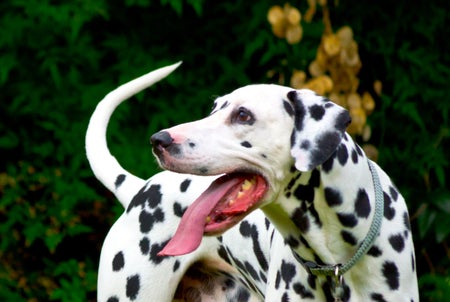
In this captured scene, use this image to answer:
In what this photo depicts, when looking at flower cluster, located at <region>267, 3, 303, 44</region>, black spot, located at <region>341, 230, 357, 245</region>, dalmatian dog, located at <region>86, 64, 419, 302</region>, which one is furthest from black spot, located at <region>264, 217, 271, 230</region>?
flower cluster, located at <region>267, 3, 303, 44</region>

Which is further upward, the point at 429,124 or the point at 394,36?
the point at 394,36

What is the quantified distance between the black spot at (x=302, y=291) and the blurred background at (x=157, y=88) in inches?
103

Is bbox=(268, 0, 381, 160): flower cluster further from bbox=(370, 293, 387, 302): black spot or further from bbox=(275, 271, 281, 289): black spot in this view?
bbox=(370, 293, 387, 302): black spot

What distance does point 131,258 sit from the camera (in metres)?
5.66

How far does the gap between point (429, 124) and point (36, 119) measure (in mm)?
2536

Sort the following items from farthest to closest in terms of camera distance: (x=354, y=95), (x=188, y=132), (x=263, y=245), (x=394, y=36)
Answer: (x=394, y=36) → (x=354, y=95) → (x=263, y=245) → (x=188, y=132)

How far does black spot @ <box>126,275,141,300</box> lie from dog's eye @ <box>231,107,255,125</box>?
1.34 meters

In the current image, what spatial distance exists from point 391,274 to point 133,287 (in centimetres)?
141

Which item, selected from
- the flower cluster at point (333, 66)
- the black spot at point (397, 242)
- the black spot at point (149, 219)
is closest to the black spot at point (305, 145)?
the black spot at point (397, 242)

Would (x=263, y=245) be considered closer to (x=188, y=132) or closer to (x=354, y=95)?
(x=188, y=132)

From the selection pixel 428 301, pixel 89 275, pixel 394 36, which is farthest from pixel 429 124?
pixel 89 275

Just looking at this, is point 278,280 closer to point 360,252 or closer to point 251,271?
point 360,252

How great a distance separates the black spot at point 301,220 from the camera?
475 cm

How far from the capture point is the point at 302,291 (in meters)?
4.89
